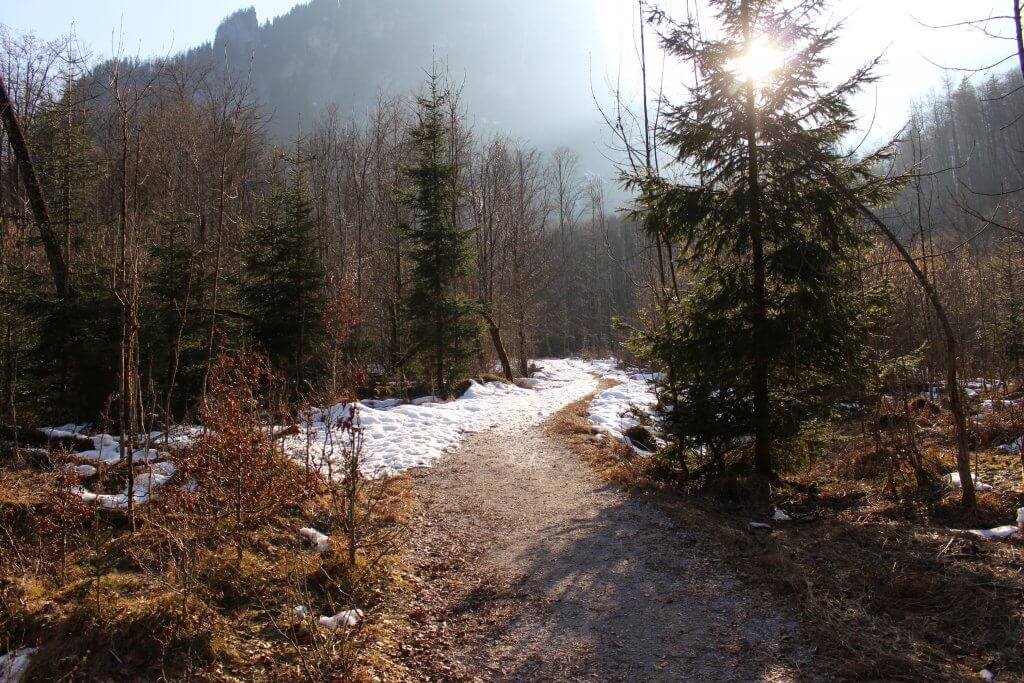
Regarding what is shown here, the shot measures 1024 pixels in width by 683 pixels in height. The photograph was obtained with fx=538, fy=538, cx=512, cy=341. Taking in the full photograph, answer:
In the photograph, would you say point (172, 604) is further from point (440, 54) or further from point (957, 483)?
point (440, 54)

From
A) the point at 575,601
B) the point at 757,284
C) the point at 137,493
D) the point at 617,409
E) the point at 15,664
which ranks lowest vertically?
the point at 617,409

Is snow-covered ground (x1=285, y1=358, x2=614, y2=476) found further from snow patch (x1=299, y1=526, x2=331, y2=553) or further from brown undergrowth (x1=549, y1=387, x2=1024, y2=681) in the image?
brown undergrowth (x1=549, y1=387, x2=1024, y2=681)

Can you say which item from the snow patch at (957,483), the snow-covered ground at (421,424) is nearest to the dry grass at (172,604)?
the snow-covered ground at (421,424)

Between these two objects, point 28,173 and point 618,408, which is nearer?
point 28,173

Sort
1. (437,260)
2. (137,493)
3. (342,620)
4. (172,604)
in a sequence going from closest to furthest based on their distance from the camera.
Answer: (172,604), (342,620), (137,493), (437,260)

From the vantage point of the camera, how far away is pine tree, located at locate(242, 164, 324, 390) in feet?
46.6

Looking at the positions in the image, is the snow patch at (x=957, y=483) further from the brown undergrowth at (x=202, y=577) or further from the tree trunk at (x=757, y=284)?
the brown undergrowth at (x=202, y=577)

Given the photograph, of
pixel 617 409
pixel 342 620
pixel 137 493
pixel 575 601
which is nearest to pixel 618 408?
pixel 617 409

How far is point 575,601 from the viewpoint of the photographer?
4.38 meters

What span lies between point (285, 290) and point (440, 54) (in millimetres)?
96374

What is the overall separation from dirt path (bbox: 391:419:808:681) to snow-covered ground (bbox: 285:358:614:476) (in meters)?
1.47

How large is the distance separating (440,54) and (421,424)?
101 m

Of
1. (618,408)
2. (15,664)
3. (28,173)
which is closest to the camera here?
(15,664)

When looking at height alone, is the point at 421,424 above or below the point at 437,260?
below
